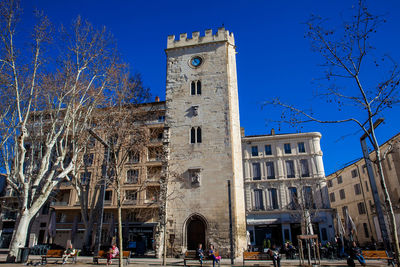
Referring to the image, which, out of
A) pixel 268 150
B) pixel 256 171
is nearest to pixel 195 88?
pixel 256 171

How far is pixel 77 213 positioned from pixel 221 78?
21088mm

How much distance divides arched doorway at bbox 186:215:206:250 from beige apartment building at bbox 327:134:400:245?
15.7 m

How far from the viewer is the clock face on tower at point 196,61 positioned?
869 inches

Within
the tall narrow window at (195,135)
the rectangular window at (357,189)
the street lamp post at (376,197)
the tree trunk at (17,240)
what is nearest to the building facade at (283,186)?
the rectangular window at (357,189)

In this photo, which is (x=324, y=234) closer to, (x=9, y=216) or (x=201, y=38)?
(x=201, y=38)

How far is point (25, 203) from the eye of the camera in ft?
40.1

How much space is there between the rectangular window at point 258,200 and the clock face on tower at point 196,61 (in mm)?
16496

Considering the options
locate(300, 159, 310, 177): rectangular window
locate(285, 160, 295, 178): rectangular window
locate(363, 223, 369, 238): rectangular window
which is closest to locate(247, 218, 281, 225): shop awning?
locate(285, 160, 295, 178): rectangular window

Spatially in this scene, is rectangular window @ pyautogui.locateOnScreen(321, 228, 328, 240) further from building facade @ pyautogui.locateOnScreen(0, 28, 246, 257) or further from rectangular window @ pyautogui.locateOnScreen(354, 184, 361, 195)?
building facade @ pyautogui.locateOnScreen(0, 28, 246, 257)

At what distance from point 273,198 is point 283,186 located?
173cm

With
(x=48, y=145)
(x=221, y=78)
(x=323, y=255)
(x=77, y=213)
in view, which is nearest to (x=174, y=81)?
(x=221, y=78)

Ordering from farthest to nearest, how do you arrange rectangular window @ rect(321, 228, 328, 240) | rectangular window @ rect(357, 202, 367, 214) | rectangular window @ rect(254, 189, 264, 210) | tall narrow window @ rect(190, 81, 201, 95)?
rectangular window @ rect(357, 202, 367, 214), rectangular window @ rect(254, 189, 264, 210), rectangular window @ rect(321, 228, 328, 240), tall narrow window @ rect(190, 81, 201, 95)

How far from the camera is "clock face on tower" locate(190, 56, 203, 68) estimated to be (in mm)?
22084

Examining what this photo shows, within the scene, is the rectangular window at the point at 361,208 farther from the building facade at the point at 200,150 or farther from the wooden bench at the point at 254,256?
the wooden bench at the point at 254,256
